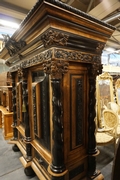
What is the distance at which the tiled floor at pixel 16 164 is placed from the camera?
5.62 feet

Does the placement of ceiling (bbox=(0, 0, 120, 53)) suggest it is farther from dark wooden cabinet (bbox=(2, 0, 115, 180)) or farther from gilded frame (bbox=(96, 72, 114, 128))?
gilded frame (bbox=(96, 72, 114, 128))

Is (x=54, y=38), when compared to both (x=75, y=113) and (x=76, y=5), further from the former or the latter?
(x=76, y=5)

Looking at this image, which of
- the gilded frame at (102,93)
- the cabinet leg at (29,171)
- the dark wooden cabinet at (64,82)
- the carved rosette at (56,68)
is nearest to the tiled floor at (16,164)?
the cabinet leg at (29,171)

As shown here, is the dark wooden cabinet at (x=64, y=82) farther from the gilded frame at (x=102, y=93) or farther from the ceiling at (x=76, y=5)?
the gilded frame at (x=102, y=93)

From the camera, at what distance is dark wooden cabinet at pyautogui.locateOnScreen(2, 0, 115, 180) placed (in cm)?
103

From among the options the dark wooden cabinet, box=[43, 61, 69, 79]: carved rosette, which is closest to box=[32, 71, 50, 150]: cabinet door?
the dark wooden cabinet

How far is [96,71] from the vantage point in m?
1.39

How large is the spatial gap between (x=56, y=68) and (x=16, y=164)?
6.13 ft

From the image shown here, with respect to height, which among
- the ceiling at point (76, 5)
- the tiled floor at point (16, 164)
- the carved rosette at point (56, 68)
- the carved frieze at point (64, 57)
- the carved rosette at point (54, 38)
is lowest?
the tiled floor at point (16, 164)

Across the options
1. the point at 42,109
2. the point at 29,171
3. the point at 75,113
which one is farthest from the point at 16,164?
the point at 75,113

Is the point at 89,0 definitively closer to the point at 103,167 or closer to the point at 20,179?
the point at 103,167

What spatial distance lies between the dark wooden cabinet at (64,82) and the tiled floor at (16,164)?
325 millimetres

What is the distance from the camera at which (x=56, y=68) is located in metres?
1.05

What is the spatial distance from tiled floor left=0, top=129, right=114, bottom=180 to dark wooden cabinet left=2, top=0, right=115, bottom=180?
0.33 meters
